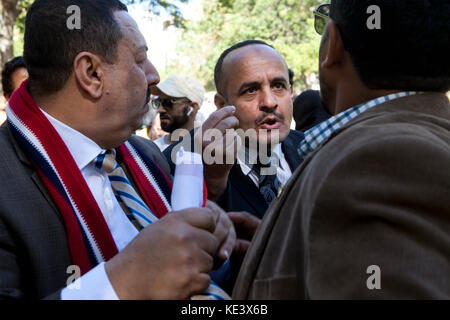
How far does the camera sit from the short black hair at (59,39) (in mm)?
1779

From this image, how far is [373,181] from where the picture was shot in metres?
1.02

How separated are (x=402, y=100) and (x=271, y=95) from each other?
1.89 m

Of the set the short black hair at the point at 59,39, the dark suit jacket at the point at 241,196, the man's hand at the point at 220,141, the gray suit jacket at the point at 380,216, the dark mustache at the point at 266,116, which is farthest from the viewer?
the dark mustache at the point at 266,116

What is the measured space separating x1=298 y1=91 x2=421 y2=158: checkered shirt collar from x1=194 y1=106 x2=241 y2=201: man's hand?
792 millimetres

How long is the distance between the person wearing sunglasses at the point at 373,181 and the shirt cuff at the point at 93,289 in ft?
1.26

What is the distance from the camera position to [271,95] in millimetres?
3119

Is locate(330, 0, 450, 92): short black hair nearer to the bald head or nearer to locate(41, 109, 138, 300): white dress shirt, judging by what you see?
locate(41, 109, 138, 300): white dress shirt

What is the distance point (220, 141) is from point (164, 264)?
1.08 m

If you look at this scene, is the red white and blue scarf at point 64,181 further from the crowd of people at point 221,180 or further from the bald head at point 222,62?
the bald head at point 222,62

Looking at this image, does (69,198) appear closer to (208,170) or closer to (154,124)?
(208,170)

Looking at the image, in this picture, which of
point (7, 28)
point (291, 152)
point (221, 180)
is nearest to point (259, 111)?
point (291, 152)

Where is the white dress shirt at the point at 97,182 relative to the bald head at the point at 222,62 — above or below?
below

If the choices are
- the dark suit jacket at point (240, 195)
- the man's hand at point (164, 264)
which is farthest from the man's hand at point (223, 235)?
the dark suit jacket at point (240, 195)

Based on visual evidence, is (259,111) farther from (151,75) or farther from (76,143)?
(76,143)
